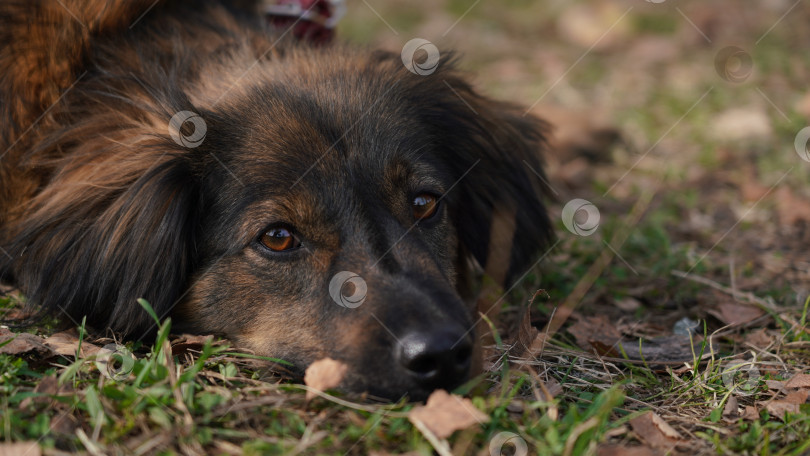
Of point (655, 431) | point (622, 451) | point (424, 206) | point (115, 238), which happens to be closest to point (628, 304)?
point (424, 206)

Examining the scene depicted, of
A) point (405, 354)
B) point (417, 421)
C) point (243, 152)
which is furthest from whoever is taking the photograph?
point (243, 152)

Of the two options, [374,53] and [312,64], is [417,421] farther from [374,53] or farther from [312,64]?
[374,53]

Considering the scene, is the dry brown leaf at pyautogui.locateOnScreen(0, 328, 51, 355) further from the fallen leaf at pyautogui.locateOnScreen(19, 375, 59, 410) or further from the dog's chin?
the dog's chin

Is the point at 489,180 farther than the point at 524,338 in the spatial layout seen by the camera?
Yes

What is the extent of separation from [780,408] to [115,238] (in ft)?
8.42

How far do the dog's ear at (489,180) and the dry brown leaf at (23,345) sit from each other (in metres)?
1.86

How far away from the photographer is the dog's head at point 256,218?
3.02 metres

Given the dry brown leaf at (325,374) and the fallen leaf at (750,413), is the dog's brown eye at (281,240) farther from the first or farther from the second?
the fallen leaf at (750,413)

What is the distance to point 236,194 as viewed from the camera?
3.13 meters

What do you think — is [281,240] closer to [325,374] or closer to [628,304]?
[325,374]

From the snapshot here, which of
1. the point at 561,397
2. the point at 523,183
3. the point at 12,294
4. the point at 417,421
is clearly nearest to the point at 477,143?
the point at 523,183

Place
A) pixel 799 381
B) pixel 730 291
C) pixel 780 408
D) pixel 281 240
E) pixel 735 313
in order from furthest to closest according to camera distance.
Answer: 1. pixel 730 291
2. pixel 735 313
3. pixel 281 240
4. pixel 799 381
5. pixel 780 408

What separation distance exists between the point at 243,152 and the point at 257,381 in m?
0.94

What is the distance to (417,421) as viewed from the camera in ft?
7.75
